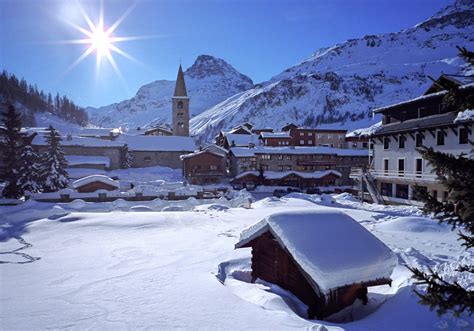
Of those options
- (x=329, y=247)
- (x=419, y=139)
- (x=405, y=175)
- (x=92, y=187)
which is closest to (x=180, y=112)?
(x=92, y=187)

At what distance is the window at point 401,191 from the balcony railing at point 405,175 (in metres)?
1.34

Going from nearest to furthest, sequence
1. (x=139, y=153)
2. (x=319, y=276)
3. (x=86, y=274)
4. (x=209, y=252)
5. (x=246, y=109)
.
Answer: (x=319, y=276) → (x=86, y=274) → (x=209, y=252) → (x=139, y=153) → (x=246, y=109)

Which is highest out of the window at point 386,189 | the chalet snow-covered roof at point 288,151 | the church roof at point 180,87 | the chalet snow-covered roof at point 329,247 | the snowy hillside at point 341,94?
the snowy hillside at point 341,94

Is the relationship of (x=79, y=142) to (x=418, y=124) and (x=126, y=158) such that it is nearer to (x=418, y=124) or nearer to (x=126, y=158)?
(x=126, y=158)

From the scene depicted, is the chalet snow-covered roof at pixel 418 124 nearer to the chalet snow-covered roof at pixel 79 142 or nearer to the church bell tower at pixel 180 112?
the chalet snow-covered roof at pixel 79 142

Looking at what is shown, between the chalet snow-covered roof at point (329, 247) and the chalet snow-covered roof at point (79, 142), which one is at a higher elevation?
the chalet snow-covered roof at point (79, 142)

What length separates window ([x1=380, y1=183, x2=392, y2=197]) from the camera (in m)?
32.3

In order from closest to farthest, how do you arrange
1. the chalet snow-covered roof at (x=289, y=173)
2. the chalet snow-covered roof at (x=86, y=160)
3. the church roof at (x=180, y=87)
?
1. the chalet snow-covered roof at (x=289, y=173)
2. the chalet snow-covered roof at (x=86, y=160)
3. the church roof at (x=180, y=87)

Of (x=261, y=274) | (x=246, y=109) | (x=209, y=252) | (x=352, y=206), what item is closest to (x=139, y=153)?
(x=352, y=206)

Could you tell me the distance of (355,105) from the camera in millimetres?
150375

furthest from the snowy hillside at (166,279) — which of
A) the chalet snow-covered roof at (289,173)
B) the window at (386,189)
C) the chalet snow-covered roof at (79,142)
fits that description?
the chalet snow-covered roof at (79,142)

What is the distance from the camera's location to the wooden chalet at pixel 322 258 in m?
8.01

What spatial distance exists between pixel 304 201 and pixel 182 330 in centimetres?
2633

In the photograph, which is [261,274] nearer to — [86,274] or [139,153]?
A: [86,274]
